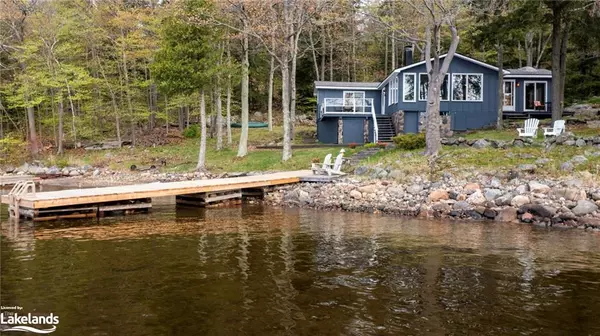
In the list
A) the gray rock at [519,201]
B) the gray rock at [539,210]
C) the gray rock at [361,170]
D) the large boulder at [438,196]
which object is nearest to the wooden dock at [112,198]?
the gray rock at [361,170]

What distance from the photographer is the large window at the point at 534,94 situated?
29016 mm

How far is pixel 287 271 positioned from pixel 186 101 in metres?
23.9

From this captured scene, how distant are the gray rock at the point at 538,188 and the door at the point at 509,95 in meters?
16.5

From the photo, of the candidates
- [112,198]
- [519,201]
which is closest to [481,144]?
[519,201]

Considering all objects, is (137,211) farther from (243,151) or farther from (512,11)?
(512,11)

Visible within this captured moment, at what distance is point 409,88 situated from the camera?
1069 inches

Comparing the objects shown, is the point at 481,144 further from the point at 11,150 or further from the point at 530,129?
the point at 11,150

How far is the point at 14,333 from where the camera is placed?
5.61 meters

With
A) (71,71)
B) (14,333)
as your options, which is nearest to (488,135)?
(14,333)

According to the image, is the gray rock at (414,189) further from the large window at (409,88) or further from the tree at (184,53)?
the large window at (409,88)

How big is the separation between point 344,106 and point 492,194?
1609 centimetres

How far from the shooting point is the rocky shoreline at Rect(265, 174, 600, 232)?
1262 cm

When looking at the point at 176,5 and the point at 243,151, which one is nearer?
the point at 176,5

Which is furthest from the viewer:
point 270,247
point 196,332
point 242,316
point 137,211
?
point 137,211
